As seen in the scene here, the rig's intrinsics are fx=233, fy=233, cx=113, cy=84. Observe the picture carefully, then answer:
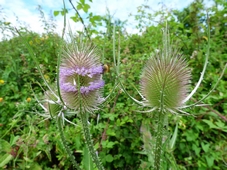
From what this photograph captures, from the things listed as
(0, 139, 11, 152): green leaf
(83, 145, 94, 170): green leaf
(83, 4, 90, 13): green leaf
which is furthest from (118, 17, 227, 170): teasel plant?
(83, 4, 90, 13): green leaf

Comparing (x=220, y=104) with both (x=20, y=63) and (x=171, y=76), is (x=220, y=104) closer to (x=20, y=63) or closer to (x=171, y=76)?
(x=171, y=76)

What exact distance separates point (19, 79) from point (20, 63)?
0.39m

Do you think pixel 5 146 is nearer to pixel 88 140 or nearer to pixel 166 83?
pixel 88 140

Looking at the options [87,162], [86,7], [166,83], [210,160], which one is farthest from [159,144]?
[86,7]

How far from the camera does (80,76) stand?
948 mm

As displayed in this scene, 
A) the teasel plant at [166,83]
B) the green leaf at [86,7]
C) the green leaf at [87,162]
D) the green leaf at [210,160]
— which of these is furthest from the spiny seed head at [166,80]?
the green leaf at [86,7]

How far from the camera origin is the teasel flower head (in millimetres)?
933

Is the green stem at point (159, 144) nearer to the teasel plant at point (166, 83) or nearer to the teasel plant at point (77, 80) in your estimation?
the teasel plant at point (166, 83)

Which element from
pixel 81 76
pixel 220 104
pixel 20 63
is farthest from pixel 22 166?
pixel 20 63

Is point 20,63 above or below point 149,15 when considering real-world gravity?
below

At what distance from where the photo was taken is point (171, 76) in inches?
34.3

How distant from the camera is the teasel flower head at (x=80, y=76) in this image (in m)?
0.93

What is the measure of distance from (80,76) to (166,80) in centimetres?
34

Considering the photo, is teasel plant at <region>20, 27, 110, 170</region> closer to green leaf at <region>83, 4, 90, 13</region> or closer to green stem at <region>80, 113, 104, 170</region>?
green stem at <region>80, 113, 104, 170</region>
